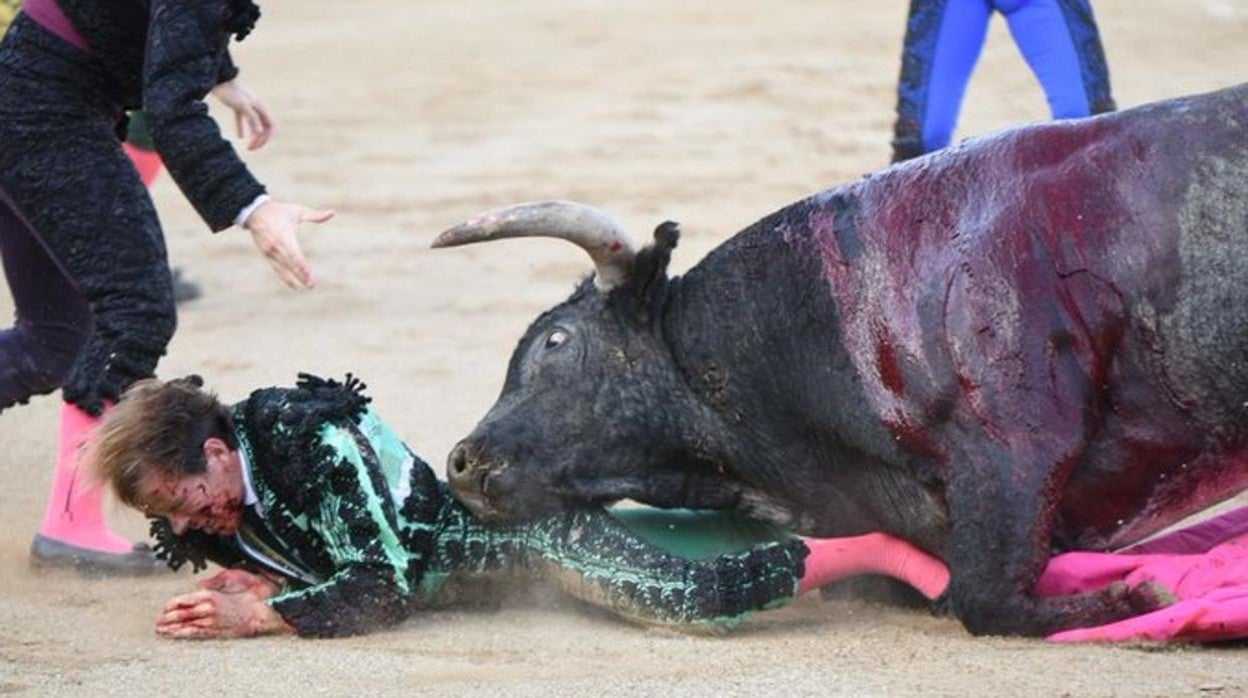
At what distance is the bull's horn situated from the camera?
5.33 metres

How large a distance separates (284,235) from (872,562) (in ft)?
4.54

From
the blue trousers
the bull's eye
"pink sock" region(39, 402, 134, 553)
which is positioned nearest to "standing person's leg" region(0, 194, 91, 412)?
"pink sock" region(39, 402, 134, 553)

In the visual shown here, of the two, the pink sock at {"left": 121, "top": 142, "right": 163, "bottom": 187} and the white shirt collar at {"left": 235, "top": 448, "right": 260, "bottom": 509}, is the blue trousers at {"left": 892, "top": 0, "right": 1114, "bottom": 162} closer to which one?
the pink sock at {"left": 121, "top": 142, "right": 163, "bottom": 187}

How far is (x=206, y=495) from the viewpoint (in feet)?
16.5

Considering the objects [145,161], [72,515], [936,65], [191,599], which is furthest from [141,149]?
[191,599]

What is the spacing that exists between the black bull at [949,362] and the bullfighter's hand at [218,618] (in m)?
0.49

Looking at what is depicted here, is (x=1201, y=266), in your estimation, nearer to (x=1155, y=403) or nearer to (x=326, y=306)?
(x=1155, y=403)

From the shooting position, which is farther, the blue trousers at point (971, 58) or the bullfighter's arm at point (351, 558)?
the blue trousers at point (971, 58)

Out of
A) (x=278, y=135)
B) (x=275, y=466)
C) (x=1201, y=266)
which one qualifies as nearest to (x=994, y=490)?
(x=1201, y=266)

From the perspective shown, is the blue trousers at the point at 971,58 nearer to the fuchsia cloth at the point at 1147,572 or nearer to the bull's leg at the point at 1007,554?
the fuchsia cloth at the point at 1147,572

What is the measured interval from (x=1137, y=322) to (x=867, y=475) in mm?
646

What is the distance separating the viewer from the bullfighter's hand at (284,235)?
4.90 metres

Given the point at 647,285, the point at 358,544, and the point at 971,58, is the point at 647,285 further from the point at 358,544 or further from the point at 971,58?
the point at 971,58

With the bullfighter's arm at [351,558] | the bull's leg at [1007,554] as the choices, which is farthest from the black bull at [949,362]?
the bullfighter's arm at [351,558]
